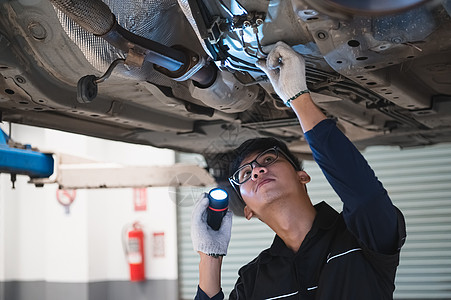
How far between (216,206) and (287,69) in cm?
67

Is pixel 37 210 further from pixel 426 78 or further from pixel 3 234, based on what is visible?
pixel 426 78

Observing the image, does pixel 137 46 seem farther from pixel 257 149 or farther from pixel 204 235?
pixel 204 235

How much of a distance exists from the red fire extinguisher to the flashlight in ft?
15.6

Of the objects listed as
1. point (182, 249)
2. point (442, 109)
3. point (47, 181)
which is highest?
point (442, 109)

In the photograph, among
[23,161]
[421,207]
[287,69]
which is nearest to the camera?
[287,69]

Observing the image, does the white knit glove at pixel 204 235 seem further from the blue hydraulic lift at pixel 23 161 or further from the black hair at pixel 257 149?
the blue hydraulic lift at pixel 23 161

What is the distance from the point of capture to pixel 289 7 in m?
1.61

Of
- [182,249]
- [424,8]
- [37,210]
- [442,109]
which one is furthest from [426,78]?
[37,210]

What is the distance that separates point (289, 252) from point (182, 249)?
4992 mm

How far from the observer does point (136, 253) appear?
6.77m

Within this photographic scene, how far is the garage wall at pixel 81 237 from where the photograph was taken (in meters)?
6.82

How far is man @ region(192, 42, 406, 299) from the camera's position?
1558mm

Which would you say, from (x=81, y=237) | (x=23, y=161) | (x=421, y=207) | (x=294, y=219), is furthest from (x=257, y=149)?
(x=81, y=237)

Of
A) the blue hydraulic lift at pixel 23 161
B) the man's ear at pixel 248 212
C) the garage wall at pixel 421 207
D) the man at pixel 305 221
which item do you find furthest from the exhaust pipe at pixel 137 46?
the garage wall at pixel 421 207
